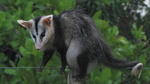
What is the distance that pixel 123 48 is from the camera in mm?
5582

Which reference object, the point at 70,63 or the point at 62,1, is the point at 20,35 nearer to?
the point at 62,1

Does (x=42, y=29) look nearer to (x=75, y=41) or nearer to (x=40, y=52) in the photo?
(x=75, y=41)

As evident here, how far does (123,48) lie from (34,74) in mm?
1541

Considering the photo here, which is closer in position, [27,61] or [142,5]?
[27,61]

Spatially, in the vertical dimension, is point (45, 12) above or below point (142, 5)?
above

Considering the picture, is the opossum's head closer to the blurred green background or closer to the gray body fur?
the gray body fur

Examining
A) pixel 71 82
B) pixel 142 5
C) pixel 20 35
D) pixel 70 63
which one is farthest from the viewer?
pixel 142 5

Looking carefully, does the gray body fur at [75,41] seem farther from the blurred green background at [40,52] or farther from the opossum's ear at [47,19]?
the blurred green background at [40,52]

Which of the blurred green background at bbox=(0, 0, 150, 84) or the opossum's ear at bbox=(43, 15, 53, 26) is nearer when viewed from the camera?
the opossum's ear at bbox=(43, 15, 53, 26)

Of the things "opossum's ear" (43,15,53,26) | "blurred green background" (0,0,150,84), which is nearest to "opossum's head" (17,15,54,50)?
"opossum's ear" (43,15,53,26)

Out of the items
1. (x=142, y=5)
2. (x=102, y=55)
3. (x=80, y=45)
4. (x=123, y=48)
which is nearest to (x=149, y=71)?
(x=123, y=48)

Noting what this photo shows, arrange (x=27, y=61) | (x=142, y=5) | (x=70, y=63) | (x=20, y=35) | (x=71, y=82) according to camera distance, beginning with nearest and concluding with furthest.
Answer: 1. (x=71, y=82)
2. (x=70, y=63)
3. (x=27, y=61)
4. (x=20, y=35)
5. (x=142, y=5)

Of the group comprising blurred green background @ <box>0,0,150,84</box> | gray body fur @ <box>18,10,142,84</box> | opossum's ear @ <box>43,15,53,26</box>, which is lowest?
blurred green background @ <box>0,0,150,84</box>

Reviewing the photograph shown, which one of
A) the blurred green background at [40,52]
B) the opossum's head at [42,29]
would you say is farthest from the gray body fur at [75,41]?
the blurred green background at [40,52]
